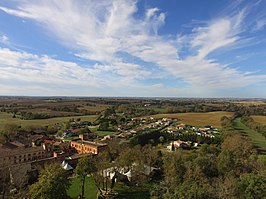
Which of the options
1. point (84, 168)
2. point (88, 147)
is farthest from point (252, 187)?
point (88, 147)

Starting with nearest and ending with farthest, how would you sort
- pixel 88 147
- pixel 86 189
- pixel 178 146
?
pixel 86 189 < pixel 88 147 < pixel 178 146

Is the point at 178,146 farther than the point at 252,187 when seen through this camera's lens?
Yes

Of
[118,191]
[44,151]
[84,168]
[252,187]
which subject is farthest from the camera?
[44,151]

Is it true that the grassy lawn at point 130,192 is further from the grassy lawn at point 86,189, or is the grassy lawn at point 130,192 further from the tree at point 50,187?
the tree at point 50,187

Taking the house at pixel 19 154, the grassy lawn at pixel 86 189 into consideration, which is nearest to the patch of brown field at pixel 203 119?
the house at pixel 19 154

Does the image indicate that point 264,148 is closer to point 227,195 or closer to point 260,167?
point 260,167

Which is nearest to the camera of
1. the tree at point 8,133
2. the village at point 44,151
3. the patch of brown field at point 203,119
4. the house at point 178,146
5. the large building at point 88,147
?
the village at point 44,151

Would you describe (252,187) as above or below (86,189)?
above

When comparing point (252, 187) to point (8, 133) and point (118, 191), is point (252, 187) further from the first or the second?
point (8, 133)

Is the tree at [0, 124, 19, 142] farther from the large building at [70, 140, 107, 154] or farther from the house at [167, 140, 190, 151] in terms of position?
the house at [167, 140, 190, 151]
